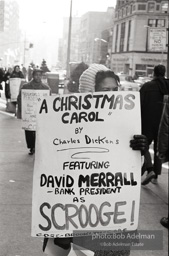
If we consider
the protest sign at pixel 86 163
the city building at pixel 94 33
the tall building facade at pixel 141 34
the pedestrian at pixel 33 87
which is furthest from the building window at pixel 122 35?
the protest sign at pixel 86 163

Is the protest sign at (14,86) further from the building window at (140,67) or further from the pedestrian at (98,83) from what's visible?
the building window at (140,67)

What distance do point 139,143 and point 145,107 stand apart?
338cm

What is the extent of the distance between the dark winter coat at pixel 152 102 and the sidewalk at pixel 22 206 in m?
0.79

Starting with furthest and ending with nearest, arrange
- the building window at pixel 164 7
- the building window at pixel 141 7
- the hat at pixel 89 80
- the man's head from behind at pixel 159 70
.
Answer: the building window at pixel 141 7 < the building window at pixel 164 7 < the man's head from behind at pixel 159 70 < the hat at pixel 89 80

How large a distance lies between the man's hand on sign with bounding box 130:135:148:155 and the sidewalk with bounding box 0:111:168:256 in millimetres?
733

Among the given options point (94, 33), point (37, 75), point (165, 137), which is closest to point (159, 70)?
point (165, 137)

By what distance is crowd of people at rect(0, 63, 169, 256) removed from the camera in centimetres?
247

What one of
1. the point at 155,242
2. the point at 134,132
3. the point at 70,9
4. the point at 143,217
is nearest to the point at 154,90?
the point at 143,217

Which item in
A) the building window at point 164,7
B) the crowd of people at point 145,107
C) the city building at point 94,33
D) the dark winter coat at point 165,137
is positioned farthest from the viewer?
the city building at point 94,33

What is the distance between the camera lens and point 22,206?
4.57 metres

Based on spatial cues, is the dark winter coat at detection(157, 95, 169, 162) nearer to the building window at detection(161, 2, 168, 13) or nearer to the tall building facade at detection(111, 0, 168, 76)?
the tall building facade at detection(111, 0, 168, 76)

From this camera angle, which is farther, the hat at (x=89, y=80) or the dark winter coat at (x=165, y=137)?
the dark winter coat at (x=165, y=137)

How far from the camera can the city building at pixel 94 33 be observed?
286ft

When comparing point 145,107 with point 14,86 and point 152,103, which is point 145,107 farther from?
point 14,86
